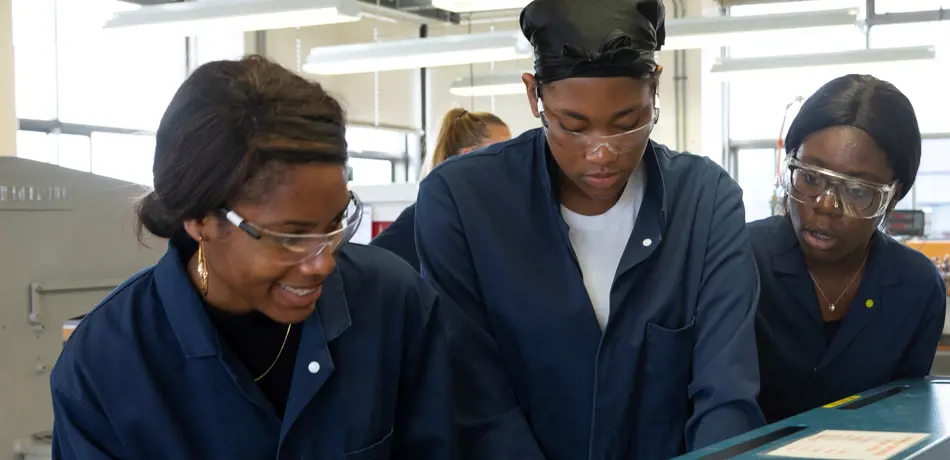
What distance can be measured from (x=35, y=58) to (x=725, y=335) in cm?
563

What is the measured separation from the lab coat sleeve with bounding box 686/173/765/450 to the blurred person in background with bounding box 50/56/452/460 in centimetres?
41

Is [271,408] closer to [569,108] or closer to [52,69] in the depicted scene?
[569,108]

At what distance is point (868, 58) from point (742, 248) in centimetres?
450

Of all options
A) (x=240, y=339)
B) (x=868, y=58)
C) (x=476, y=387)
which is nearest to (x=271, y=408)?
(x=240, y=339)

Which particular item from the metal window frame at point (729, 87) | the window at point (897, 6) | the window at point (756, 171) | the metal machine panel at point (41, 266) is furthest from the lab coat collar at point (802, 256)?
the window at point (756, 171)

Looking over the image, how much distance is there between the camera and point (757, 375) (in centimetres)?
135

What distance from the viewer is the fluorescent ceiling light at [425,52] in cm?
509

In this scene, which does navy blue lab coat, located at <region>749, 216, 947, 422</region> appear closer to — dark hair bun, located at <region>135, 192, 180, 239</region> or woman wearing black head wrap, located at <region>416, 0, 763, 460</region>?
woman wearing black head wrap, located at <region>416, 0, 763, 460</region>

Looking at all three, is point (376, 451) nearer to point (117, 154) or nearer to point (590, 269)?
point (590, 269)

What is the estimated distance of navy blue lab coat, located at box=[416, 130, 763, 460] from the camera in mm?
1391

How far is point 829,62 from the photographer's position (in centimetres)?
570

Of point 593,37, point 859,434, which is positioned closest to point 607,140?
point 593,37

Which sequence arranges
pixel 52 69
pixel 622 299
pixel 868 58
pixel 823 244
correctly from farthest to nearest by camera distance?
pixel 52 69 → pixel 868 58 → pixel 823 244 → pixel 622 299

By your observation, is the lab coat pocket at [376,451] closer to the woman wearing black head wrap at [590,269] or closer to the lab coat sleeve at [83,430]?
the woman wearing black head wrap at [590,269]
